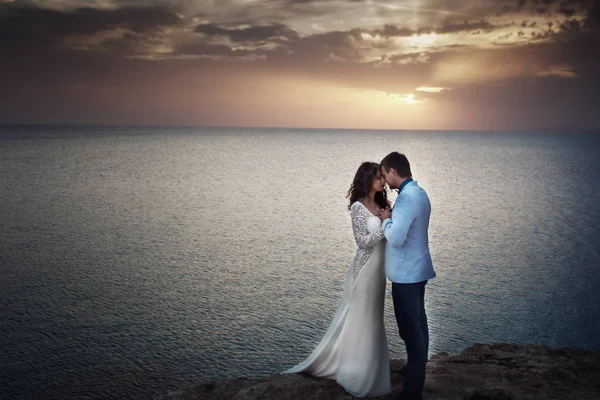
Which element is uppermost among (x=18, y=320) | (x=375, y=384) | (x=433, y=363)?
(x=375, y=384)

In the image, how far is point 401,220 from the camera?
4.96 m

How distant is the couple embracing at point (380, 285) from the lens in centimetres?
511

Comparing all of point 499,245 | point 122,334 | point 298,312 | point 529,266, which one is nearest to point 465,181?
point 499,245

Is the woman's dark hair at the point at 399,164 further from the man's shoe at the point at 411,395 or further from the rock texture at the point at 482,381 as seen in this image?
the rock texture at the point at 482,381

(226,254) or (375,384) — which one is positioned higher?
(375,384)

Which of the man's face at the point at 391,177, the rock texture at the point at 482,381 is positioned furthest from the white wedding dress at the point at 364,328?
the man's face at the point at 391,177

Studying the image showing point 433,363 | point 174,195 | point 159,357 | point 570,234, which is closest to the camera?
point 433,363

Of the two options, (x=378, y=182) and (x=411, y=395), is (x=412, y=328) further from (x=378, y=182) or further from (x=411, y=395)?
(x=378, y=182)

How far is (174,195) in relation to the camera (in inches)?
1156

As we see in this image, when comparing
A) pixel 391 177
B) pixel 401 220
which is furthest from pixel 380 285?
pixel 391 177

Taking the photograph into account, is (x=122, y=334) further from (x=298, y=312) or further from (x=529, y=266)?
(x=529, y=266)

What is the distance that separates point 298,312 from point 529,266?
8.10m

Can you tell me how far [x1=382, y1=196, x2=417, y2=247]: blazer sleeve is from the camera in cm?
496

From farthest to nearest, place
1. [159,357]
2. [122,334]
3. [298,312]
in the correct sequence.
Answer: [298,312] → [122,334] → [159,357]
